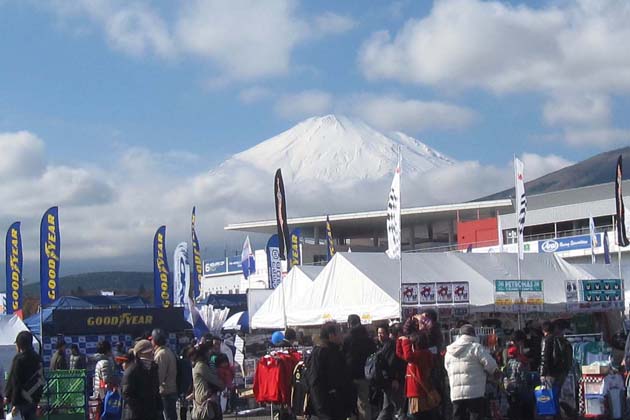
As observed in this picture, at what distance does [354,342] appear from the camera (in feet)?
41.7

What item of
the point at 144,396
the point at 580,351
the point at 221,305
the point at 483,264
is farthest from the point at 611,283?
the point at 221,305

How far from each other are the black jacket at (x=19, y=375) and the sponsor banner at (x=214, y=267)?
7034cm

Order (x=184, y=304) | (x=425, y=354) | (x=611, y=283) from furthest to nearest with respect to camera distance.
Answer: (x=184, y=304) → (x=611, y=283) → (x=425, y=354)

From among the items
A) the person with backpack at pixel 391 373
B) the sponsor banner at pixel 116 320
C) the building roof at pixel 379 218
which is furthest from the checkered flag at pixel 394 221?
the building roof at pixel 379 218

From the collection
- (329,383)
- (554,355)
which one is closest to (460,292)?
(554,355)

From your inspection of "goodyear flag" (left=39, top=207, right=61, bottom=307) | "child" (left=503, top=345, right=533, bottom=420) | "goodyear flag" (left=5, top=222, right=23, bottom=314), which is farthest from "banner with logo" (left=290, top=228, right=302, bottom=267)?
"child" (left=503, top=345, right=533, bottom=420)

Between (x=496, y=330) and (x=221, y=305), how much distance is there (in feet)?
59.1

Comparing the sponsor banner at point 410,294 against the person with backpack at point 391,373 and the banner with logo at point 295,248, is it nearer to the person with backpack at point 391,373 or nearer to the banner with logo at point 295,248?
the person with backpack at point 391,373

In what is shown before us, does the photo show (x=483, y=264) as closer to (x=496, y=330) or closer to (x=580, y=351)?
(x=496, y=330)

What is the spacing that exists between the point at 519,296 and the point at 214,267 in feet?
A: 206

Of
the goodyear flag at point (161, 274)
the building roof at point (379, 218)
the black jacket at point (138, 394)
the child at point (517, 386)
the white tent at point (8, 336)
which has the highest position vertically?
the building roof at point (379, 218)

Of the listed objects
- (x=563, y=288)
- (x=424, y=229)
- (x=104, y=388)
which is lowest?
(x=104, y=388)

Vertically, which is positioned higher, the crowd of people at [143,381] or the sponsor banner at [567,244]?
the sponsor banner at [567,244]

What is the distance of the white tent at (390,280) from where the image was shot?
2066 centimetres
